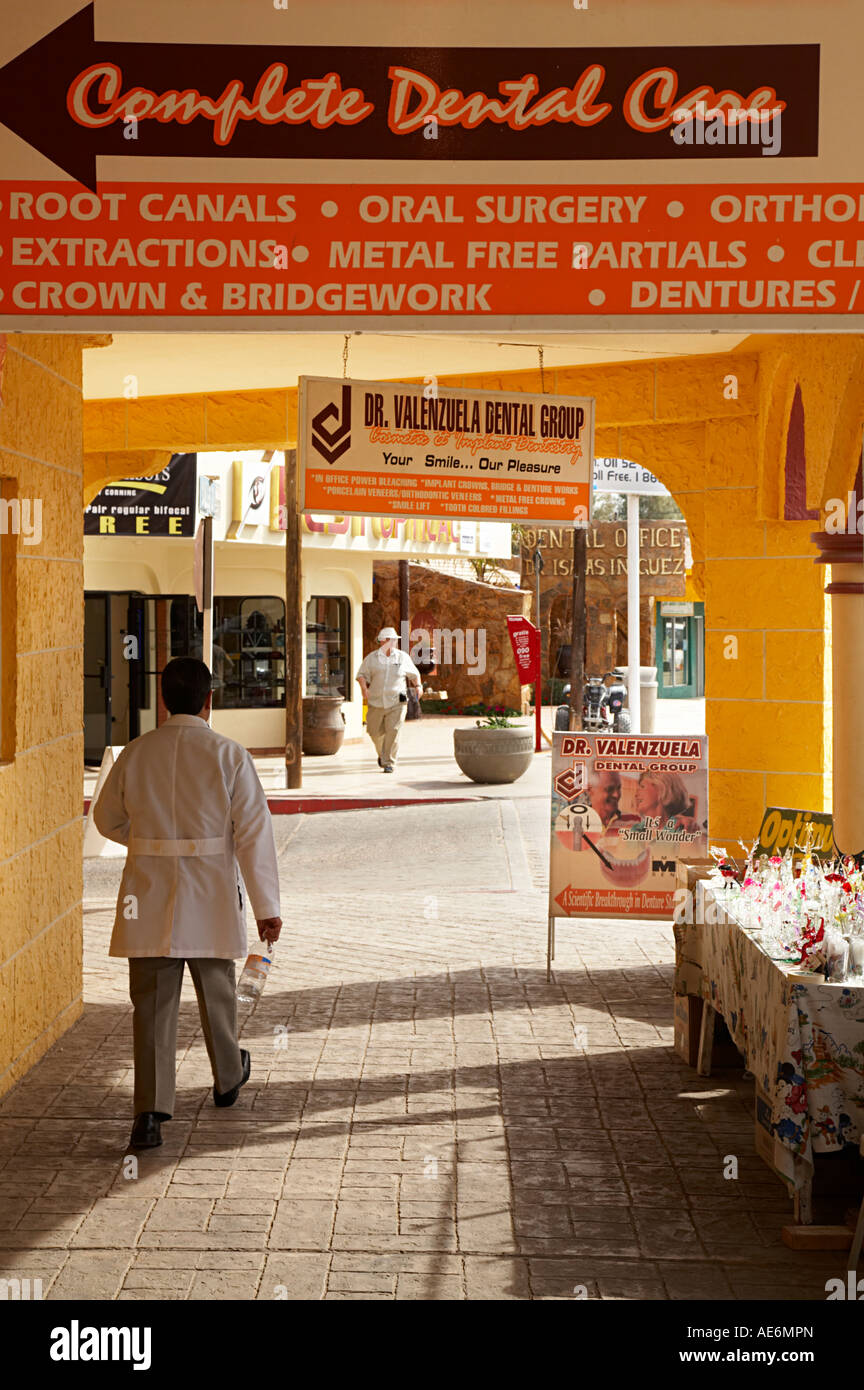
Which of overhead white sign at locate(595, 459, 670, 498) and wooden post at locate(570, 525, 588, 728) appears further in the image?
wooden post at locate(570, 525, 588, 728)

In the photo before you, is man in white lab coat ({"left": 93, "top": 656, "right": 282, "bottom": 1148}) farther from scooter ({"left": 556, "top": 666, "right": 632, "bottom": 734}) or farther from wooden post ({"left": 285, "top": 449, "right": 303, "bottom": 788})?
scooter ({"left": 556, "top": 666, "right": 632, "bottom": 734})

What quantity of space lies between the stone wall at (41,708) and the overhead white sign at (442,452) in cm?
192

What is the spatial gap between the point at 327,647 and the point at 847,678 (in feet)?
56.8

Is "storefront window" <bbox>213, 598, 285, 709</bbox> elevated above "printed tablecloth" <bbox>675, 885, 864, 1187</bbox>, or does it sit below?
above

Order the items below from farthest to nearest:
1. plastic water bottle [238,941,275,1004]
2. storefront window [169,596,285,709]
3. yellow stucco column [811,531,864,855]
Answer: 1. storefront window [169,596,285,709]
2. yellow stucco column [811,531,864,855]
3. plastic water bottle [238,941,275,1004]

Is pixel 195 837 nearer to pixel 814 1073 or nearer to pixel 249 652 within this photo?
pixel 814 1073

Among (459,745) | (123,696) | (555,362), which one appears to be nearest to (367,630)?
(123,696)

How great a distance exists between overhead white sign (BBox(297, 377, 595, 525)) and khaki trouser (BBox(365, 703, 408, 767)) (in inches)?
413

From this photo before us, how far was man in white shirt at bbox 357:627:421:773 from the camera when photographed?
755 inches

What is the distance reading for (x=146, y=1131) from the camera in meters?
5.41

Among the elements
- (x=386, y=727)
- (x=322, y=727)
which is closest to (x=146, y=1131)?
(x=386, y=727)

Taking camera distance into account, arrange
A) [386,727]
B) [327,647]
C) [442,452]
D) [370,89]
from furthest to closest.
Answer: [327,647] → [386,727] → [442,452] → [370,89]

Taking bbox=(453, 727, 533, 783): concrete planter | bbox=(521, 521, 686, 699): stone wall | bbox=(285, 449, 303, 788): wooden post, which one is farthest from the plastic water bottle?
bbox=(521, 521, 686, 699): stone wall

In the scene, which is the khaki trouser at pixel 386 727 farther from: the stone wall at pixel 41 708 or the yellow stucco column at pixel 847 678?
the stone wall at pixel 41 708
